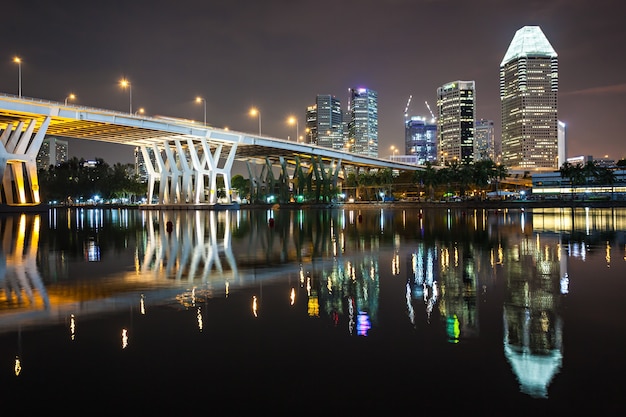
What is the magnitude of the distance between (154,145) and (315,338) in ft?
332

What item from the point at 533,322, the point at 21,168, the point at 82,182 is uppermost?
the point at 82,182

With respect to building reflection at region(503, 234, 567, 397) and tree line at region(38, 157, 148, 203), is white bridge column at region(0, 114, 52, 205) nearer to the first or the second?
building reflection at region(503, 234, 567, 397)

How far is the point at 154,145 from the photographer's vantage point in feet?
336

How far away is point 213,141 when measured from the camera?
100938 mm

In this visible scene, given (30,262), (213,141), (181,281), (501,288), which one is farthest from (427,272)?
(213,141)

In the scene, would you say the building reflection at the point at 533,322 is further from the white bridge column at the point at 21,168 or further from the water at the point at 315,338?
the white bridge column at the point at 21,168

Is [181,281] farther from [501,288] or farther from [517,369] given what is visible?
[517,369]

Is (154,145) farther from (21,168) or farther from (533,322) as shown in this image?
(533,322)

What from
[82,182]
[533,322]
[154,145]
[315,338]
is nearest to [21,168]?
[154,145]

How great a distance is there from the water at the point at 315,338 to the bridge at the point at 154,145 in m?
61.3

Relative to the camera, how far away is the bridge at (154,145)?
6812 centimetres

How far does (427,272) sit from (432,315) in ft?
16.8

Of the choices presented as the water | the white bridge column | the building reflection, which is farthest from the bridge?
the building reflection

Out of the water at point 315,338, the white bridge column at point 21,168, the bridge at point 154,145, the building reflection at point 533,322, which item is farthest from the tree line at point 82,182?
the building reflection at point 533,322
